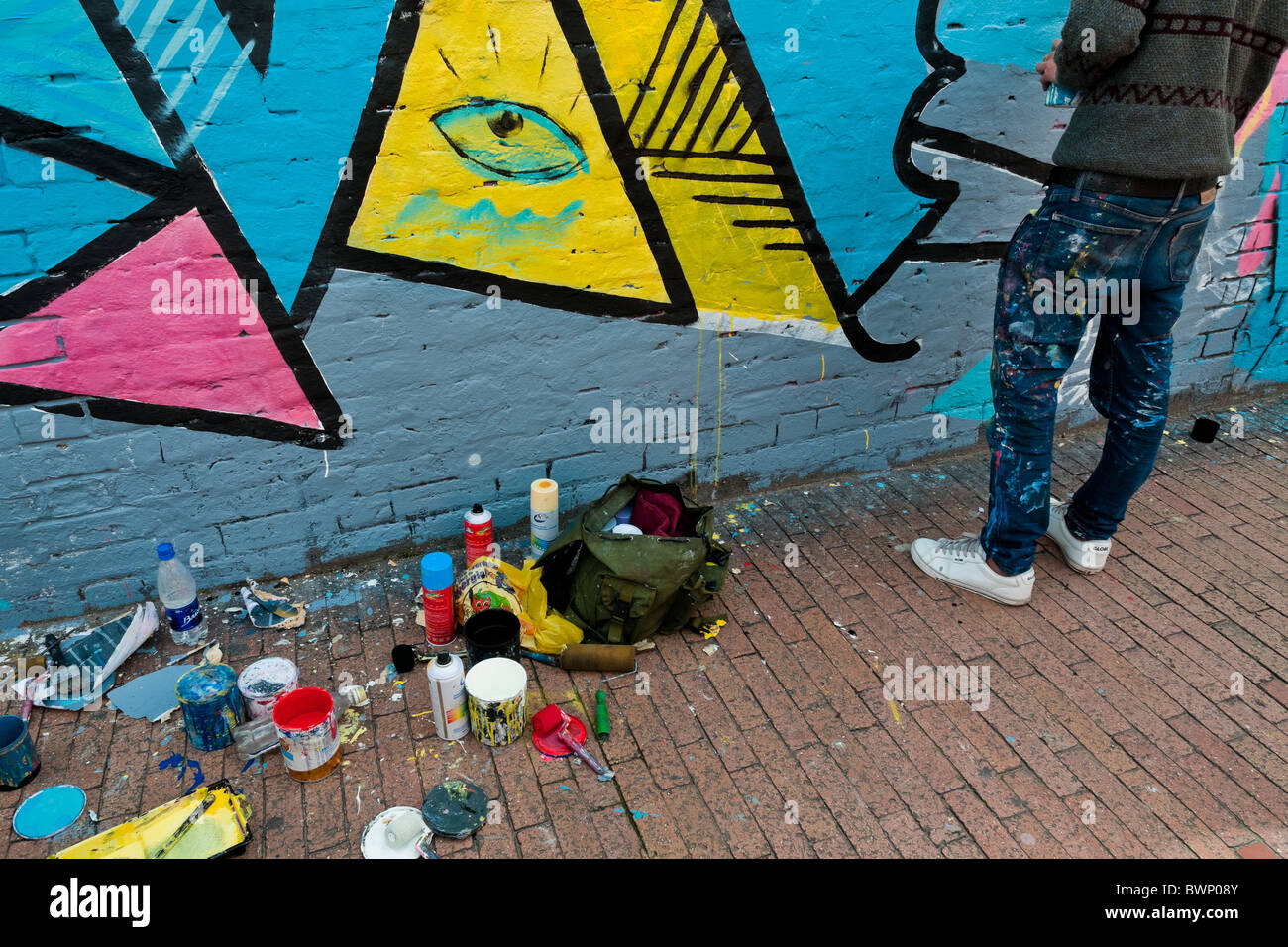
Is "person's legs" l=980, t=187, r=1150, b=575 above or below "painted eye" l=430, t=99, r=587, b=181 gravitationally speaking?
below

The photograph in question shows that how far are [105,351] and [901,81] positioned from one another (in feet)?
11.2

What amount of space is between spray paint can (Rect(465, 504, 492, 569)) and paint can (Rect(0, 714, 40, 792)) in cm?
168

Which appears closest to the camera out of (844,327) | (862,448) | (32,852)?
(32,852)

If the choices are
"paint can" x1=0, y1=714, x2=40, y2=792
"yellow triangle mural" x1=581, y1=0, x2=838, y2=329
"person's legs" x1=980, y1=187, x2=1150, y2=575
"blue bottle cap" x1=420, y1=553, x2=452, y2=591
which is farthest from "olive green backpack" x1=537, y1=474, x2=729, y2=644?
"paint can" x1=0, y1=714, x2=40, y2=792

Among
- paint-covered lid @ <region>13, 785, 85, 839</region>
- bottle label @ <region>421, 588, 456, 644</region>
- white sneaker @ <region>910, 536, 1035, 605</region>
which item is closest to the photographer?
paint-covered lid @ <region>13, 785, 85, 839</region>

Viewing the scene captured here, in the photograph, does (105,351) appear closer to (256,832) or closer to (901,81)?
(256,832)

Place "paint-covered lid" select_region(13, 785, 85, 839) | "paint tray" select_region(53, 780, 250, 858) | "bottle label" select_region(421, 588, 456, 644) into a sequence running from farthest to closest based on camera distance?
"bottle label" select_region(421, 588, 456, 644), "paint-covered lid" select_region(13, 785, 85, 839), "paint tray" select_region(53, 780, 250, 858)

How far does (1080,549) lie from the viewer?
408 cm

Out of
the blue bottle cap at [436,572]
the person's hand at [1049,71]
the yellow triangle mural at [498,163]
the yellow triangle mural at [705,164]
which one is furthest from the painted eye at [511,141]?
the person's hand at [1049,71]

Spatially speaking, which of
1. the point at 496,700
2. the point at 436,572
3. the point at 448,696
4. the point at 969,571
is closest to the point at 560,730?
the point at 496,700

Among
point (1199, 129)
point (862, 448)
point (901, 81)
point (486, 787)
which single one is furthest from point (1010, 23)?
point (486, 787)

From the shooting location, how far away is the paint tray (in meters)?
2.77

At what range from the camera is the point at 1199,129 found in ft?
10.1

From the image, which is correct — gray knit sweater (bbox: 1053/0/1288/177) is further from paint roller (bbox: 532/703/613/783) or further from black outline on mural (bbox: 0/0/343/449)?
black outline on mural (bbox: 0/0/343/449)
